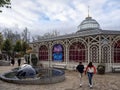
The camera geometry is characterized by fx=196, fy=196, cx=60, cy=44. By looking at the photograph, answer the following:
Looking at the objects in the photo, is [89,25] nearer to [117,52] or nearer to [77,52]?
[77,52]

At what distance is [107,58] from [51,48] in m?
8.83

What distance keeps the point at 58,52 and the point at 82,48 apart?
167 inches

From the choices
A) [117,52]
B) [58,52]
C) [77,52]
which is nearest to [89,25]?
[58,52]

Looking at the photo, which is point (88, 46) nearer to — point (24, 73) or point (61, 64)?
point (61, 64)

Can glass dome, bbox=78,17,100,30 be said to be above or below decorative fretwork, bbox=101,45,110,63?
above

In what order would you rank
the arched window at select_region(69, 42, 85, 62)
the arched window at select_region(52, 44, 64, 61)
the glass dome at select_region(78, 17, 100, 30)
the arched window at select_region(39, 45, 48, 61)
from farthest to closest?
the glass dome at select_region(78, 17, 100, 30)
the arched window at select_region(39, 45, 48, 61)
the arched window at select_region(52, 44, 64, 61)
the arched window at select_region(69, 42, 85, 62)

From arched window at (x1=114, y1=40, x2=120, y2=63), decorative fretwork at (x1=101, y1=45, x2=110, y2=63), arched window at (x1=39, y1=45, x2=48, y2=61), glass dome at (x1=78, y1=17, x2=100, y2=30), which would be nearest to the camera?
decorative fretwork at (x1=101, y1=45, x2=110, y2=63)

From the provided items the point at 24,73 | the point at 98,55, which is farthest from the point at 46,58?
the point at 24,73

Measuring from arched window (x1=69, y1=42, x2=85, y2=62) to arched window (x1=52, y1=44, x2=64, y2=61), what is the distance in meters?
1.63

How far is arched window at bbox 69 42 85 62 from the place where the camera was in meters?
23.6

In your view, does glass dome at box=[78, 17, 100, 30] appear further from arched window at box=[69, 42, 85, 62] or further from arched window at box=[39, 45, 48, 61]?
arched window at box=[39, 45, 48, 61]

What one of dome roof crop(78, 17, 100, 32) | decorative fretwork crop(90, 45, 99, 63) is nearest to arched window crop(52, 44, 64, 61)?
decorative fretwork crop(90, 45, 99, 63)

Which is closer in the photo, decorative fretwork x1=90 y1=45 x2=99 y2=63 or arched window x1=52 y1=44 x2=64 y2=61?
decorative fretwork x1=90 y1=45 x2=99 y2=63

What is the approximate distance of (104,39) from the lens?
854 inches
